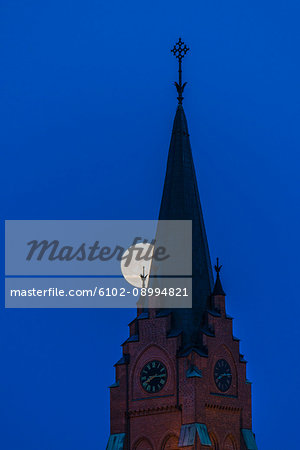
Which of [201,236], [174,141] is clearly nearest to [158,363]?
[201,236]

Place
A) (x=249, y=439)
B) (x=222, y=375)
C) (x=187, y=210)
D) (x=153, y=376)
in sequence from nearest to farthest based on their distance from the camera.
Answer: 1. (x=222, y=375)
2. (x=153, y=376)
3. (x=249, y=439)
4. (x=187, y=210)

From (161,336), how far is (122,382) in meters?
→ 4.32

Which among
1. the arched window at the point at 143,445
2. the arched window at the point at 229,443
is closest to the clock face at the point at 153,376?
the arched window at the point at 143,445

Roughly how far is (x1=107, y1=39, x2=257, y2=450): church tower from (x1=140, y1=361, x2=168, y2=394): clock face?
0.07m

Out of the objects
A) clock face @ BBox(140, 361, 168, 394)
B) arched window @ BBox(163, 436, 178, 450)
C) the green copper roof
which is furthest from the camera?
the green copper roof

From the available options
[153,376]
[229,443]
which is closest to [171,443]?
[229,443]

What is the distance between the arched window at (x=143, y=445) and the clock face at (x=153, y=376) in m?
3.43

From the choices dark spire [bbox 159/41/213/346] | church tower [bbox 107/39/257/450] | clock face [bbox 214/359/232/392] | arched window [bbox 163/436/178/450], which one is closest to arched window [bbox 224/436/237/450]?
church tower [bbox 107/39/257/450]

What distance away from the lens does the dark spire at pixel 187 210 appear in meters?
102

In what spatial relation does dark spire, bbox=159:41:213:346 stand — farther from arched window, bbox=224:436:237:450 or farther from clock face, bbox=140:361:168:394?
arched window, bbox=224:436:237:450

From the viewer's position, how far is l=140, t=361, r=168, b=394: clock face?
3962 inches

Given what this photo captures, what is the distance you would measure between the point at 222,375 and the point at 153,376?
4772 millimetres

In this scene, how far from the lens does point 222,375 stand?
331ft

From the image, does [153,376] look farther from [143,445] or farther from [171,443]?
[171,443]
